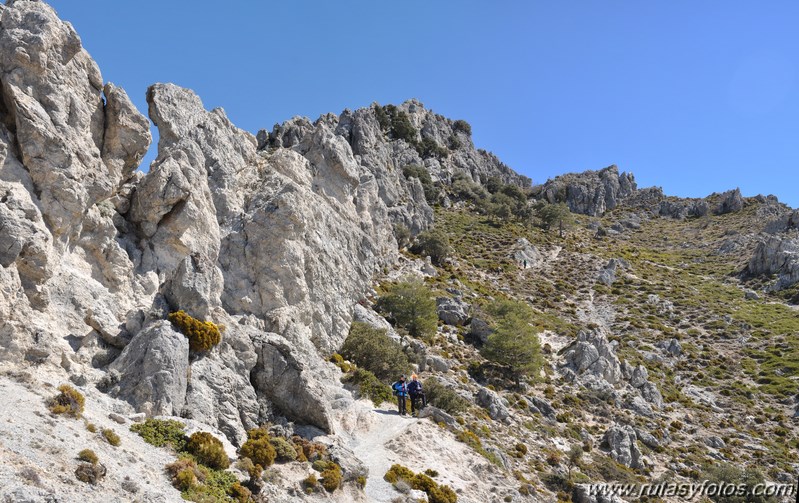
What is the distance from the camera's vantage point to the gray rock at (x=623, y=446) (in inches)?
1672

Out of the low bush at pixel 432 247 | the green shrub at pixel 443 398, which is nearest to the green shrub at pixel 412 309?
the green shrub at pixel 443 398

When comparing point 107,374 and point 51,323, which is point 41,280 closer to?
point 51,323

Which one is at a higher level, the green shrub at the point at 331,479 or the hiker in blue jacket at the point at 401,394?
the hiker in blue jacket at the point at 401,394

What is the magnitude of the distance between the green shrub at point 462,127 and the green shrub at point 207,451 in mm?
153571

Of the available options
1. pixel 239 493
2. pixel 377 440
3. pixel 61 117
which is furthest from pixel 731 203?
pixel 239 493

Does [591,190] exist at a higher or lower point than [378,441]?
higher

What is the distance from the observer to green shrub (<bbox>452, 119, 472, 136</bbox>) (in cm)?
16610

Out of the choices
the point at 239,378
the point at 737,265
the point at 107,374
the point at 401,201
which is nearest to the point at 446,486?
the point at 239,378

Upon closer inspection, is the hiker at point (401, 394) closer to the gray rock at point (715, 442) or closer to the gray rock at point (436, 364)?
the gray rock at point (436, 364)

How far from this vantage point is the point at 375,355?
40.4 meters

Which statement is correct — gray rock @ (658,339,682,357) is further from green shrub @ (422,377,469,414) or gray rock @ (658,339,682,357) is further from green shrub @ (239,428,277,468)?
green shrub @ (239,428,277,468)

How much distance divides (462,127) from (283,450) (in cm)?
15325

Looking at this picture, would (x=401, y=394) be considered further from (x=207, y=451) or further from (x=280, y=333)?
(x=207, y=451)

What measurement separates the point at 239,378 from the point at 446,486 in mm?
11842
